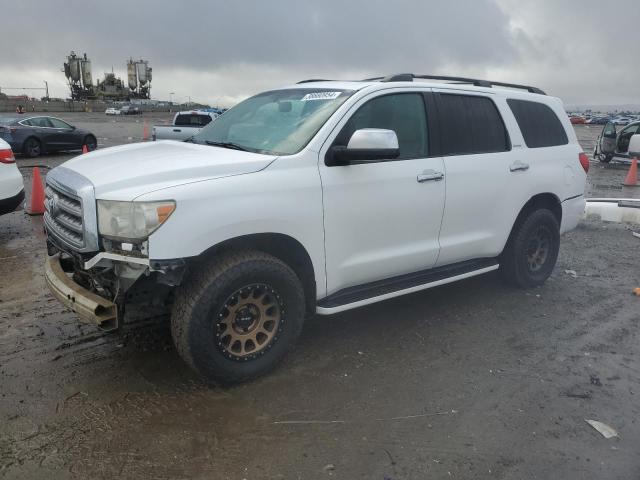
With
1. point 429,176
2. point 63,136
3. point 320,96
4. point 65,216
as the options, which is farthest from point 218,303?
point 63,136

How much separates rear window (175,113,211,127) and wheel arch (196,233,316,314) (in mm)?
12505

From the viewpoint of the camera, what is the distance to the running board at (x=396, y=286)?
12.6 feet

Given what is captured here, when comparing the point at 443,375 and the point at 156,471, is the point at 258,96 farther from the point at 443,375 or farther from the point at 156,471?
the point at 156,471

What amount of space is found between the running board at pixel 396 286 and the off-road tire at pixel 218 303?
0.33m

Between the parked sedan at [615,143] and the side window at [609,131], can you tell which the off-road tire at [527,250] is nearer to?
the parked sedan at [615,143]

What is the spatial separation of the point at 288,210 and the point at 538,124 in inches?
126

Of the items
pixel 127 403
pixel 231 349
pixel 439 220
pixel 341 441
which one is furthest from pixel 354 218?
pixel 127 403

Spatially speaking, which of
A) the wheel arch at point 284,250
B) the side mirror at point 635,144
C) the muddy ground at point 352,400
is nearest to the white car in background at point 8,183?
the muddy ground at point 352,400

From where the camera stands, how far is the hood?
3172 millimetres

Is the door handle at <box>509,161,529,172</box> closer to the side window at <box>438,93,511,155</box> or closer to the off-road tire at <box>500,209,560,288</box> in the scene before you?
the side window at <box>438,93,511,155</box>

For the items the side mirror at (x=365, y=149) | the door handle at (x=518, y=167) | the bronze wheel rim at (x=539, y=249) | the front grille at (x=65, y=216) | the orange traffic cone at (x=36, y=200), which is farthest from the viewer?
the orange traffic cone at (x=36, y=200)

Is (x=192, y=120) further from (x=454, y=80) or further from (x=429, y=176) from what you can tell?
(x=429, y=176)

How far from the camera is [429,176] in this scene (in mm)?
4230

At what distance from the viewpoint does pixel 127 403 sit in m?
3.33
